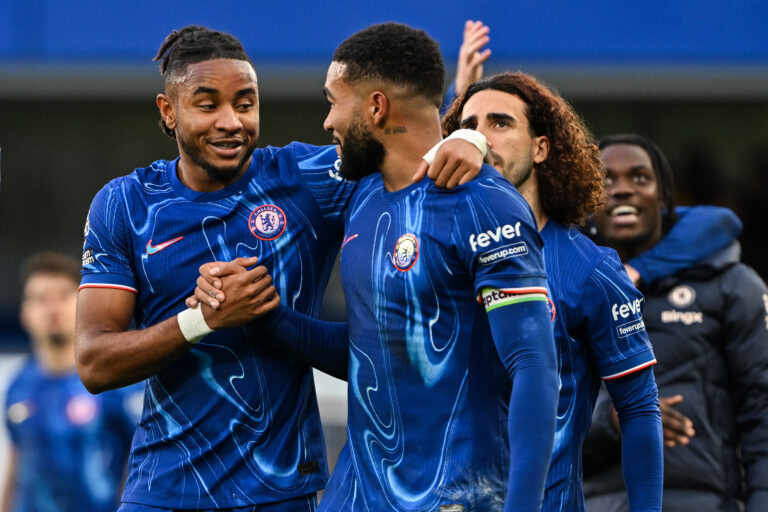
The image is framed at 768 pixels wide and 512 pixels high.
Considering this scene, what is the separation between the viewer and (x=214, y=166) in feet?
12.0

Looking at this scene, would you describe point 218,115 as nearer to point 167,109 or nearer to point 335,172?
point 167,109

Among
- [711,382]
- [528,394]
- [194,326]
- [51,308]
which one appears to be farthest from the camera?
[51,308]

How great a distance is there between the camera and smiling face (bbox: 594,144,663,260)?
16.1 ft

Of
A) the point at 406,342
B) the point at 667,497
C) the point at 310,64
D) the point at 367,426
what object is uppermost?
the point at 310,64

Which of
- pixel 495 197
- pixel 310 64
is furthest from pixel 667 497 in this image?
pixel 310 64

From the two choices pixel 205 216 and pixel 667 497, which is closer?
pixel 205 216

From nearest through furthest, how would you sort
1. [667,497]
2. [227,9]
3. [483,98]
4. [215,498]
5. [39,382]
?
[215,498]
[483,98]
[667,497]
[39,382]
[227,9]

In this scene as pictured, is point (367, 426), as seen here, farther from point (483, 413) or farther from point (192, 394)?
point (192, 394)

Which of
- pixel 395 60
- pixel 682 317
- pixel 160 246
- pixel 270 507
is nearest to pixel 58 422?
pixel 160 246

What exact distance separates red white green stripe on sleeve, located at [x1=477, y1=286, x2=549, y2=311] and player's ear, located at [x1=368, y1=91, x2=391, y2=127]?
64cm

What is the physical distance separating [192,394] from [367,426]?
722 millimetres

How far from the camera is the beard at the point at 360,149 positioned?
3242mm

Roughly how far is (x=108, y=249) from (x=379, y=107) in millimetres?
1007

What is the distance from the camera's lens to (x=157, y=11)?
460 inches
